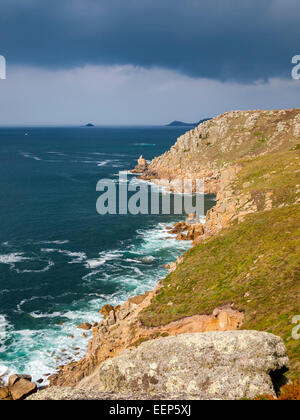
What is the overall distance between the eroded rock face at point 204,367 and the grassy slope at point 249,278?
17.0 feet

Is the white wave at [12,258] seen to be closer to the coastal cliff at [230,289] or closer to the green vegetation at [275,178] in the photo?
the coastal cliff at [230,289]

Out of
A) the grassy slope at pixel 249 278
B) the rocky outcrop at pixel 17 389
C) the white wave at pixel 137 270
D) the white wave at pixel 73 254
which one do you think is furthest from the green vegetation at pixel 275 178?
the rocky outcrop at pixel 17 389

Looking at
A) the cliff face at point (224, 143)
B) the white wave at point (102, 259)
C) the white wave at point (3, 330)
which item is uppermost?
the cliff face at point (224, 143)

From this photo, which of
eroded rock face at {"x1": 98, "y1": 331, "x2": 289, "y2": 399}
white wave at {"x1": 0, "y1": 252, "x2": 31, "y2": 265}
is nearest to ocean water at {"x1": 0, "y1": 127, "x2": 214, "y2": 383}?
white wave at {"x1": 0, "y1": 252, "x2": 31, "y2": 265}

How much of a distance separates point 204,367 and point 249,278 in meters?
20.3

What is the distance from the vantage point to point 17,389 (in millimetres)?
34406

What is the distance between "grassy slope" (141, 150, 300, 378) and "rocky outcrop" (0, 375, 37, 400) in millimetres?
13885

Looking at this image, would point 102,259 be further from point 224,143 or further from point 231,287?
point 224,143

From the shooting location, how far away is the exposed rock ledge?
13.8m

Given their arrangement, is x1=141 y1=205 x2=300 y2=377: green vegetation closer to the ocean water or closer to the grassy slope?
the grassy slope

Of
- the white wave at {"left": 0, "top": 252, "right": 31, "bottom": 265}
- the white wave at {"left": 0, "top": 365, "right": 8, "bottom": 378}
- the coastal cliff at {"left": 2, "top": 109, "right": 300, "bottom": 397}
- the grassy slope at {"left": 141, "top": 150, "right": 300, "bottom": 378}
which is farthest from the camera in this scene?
the white wave at {"left": 0, "top": 252, "right": 31, "bottom": 265}

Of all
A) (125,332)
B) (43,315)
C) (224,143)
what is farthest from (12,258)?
(224,143)

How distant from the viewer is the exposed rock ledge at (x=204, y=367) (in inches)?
542
